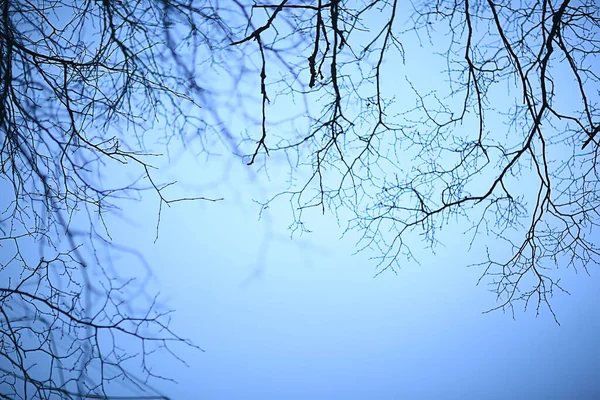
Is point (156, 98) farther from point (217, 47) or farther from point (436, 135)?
point (436, 135)

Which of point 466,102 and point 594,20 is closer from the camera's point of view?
point 594,20

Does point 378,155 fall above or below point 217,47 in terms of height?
below

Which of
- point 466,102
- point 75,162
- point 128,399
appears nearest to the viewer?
point 466,102

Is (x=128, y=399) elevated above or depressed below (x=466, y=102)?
below

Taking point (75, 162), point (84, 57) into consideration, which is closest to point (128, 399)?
point (75, 162)

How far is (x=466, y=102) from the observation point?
1931mm

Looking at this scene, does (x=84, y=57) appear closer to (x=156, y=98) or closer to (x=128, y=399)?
(x=156, y=98)

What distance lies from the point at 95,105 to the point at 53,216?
1.77ft

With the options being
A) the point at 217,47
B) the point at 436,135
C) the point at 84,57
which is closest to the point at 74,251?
the point at 84,57

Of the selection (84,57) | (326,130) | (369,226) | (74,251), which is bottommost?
(369,226)

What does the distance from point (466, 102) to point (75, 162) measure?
67.2 inches

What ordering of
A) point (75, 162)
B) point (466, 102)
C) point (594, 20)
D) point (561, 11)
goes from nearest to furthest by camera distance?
1. point (561, 11)
2. point (594, 20)
3. point (466, 102)
4. point (75, 162)

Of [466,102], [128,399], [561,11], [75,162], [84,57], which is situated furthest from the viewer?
[128,399]

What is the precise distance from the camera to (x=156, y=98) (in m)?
2.25
